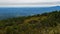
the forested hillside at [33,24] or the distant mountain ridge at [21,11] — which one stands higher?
the distant mountain ridge at [21,11]

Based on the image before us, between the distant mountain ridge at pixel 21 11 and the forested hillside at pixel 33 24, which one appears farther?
the distant mountain ridge at pixel 21 11

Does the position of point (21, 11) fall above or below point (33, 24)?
above

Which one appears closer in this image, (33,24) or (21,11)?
(33,24)

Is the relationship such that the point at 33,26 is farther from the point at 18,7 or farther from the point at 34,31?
the point at 18,7

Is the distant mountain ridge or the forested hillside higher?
the distant mountain ridge

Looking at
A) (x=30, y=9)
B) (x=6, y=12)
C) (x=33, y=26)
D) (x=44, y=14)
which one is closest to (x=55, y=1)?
(x=44, y=14)

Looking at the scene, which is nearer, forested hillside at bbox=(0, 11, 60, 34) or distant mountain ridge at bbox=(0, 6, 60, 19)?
forested hillside at bbox=(0, 11, 60, 34)
